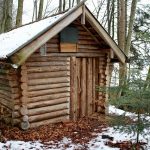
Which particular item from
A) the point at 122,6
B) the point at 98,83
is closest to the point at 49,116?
the point at 98,83

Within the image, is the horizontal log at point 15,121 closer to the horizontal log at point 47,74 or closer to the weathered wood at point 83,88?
the horizontal log at point 47,74

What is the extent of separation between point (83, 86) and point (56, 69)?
159cm

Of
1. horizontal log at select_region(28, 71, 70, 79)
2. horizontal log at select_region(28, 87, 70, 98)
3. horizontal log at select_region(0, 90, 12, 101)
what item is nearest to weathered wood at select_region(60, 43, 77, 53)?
horizontal log at select_region(28, 71, 70, 79)

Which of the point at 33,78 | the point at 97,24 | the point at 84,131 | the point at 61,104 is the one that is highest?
the point at 97,24

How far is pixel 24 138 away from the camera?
31.0 ft

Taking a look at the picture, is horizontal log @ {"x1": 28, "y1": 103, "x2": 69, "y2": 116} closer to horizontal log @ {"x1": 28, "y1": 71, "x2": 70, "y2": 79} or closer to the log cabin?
the log cabin

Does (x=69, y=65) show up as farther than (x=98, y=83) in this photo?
No

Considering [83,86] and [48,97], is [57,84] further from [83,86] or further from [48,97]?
[83,86]

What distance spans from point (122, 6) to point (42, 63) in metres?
5.81

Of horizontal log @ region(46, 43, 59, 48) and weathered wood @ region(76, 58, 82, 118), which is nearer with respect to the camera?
horizontal log @ region(46, 43, 59, 48)

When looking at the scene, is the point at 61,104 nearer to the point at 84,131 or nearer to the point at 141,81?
the point at 84,131

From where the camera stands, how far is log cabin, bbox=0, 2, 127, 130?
10070mm

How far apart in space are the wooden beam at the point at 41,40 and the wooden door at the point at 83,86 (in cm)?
168

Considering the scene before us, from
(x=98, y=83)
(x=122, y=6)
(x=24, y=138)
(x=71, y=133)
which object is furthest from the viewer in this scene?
(x=122, y=6)
